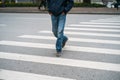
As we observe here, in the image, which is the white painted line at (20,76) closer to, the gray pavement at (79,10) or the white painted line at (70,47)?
the white painted line at (70,47)

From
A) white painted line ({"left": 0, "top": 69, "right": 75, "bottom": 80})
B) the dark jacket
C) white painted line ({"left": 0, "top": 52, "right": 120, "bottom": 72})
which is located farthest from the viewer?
the dark jacket

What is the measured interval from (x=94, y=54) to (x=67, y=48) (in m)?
1.02

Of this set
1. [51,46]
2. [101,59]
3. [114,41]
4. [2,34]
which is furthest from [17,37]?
[101,59]

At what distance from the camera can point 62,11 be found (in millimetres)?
6574

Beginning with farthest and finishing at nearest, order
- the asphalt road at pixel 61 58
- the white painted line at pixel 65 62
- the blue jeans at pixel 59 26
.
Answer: the blue jeans at pixel 59 26
the white painted line at pixel 65 62
the asphalt road at pixel 61 58

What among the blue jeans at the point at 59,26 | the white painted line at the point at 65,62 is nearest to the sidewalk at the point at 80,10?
the blue jeans at the point at 59,26

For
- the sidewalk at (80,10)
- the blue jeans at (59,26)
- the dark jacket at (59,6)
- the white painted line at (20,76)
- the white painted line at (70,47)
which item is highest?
the dark jacket at (59,6)

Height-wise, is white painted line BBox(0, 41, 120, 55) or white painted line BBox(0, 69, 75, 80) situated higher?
white painted line BBox(0, 69, 75, 80)

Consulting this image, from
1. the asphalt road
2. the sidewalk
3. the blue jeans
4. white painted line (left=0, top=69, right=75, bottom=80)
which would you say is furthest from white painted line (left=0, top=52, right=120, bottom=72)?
the sidewalk

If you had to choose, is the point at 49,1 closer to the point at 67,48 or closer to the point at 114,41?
the point at 67,48

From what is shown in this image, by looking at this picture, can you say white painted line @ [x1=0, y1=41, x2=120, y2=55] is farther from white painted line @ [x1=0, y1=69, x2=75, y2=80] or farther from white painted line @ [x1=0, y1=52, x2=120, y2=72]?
white painted line @ [x1=0, y1=69, x2=75, y2=80]

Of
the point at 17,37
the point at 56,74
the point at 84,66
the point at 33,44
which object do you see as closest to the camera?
the point at 56,74

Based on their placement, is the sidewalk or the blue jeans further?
the sidewalk

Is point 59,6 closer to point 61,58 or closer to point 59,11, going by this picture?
point 59,11
